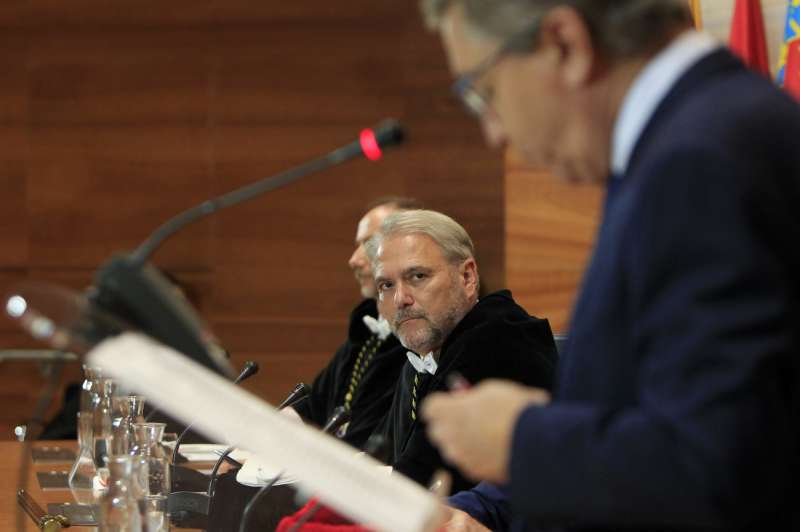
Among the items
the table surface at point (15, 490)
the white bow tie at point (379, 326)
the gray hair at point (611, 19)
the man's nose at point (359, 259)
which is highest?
the gray hair at point (611, 19)

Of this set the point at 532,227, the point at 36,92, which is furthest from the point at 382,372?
the point at 36,92

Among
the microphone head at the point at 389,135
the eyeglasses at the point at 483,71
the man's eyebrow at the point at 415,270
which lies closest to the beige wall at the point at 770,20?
the man's eyebrow at the point at 415,270

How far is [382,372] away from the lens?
4309 millimetres

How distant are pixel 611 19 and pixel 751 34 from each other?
272cm

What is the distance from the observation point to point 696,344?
1075 mm

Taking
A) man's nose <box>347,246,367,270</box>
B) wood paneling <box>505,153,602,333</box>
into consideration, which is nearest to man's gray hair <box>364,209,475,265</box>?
man's nose <box>347,246,367,270</box>

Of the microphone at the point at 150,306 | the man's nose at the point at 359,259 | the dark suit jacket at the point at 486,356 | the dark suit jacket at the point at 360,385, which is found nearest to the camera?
the microphone at the point at 150,306

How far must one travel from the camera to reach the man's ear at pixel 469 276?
3.36 meters

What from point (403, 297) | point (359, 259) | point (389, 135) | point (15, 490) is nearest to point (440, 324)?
point (403, 297)

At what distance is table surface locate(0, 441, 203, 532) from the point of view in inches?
109

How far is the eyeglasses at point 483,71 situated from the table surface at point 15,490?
978 mm

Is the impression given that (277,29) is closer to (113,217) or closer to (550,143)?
(113,217)

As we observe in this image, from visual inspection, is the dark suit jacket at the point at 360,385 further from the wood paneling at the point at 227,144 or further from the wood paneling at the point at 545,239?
the wood paneling at the point at 227,144

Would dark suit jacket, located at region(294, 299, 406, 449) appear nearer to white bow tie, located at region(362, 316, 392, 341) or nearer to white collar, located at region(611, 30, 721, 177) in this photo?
white bow tie, located at region(362, 316, 392, 341)
